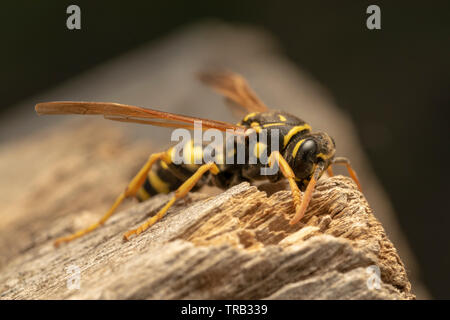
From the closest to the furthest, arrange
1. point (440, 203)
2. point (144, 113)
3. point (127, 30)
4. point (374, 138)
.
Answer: point (144, 113) < point (440, 203) < point (374, 138) < point (127, 30)

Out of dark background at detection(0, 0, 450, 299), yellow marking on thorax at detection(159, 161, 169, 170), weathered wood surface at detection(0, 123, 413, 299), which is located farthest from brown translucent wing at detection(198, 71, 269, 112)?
dark background at detection(0, 0, 450, 299)

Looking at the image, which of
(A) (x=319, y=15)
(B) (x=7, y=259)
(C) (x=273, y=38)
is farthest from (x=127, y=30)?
(B) (x=7, y=259)

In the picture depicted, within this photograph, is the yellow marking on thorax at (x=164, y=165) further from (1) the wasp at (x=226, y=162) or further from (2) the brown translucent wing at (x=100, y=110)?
(2) the brown translucent wing at (x=100, y=110)

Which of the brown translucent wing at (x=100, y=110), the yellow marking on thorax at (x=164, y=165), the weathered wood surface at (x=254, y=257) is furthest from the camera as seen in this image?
the yellow marking on thorax at (x=164, y=165)

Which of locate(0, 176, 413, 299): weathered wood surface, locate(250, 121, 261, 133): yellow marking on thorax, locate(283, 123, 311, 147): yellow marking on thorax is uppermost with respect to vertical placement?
locate(250, 121, 261, 133): yellow marking on thorax

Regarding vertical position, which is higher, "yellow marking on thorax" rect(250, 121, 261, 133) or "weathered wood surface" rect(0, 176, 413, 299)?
"yellow marking on thorax" rect(250, 121, 261, 133)

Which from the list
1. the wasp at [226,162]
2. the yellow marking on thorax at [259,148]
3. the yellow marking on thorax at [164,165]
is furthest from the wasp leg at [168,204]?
the yellow marking on thorax at [164,165]

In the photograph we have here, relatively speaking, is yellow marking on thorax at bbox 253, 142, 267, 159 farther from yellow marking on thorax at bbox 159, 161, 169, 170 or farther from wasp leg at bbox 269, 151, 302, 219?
yellow marking on thorax at bbox 159, 161, 169, 170

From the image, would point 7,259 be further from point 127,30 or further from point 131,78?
point 127,30
